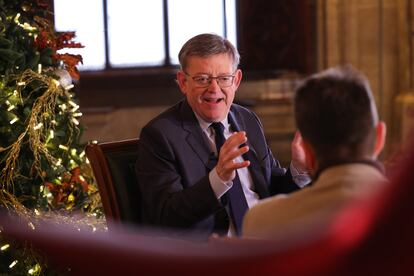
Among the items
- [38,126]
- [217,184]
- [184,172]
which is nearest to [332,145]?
[217,184]

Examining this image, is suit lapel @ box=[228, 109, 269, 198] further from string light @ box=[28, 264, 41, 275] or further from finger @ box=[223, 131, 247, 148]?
string light @ box=[28, 264, 41, 275]

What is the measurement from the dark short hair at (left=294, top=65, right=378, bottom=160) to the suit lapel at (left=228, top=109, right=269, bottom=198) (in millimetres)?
1221

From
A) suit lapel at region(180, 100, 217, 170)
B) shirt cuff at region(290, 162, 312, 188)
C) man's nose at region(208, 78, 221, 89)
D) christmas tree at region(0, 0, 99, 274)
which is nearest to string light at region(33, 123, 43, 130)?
christmas tree at region(0, 0, 99, 274)

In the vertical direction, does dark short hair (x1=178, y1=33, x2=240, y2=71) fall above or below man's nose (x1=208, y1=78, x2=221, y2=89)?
above

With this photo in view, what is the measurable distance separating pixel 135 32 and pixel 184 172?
6957 millimetres

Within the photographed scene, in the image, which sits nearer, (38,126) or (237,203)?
(237,203)

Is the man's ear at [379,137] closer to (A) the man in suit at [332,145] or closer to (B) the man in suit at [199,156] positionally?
(A) the man in suit at [332,145]

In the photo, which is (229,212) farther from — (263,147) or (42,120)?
(42,120)

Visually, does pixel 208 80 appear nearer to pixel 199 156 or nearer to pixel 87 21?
pixel 199 156

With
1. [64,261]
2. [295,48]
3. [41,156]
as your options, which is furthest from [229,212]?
[295,48]

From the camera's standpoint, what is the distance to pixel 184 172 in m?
2.69

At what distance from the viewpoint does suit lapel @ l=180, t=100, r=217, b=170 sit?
2727mm

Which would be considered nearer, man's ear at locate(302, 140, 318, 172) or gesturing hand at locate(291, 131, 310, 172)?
man's ear at locate(302, 140, 318, 172)

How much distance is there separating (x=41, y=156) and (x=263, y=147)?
104 cm
